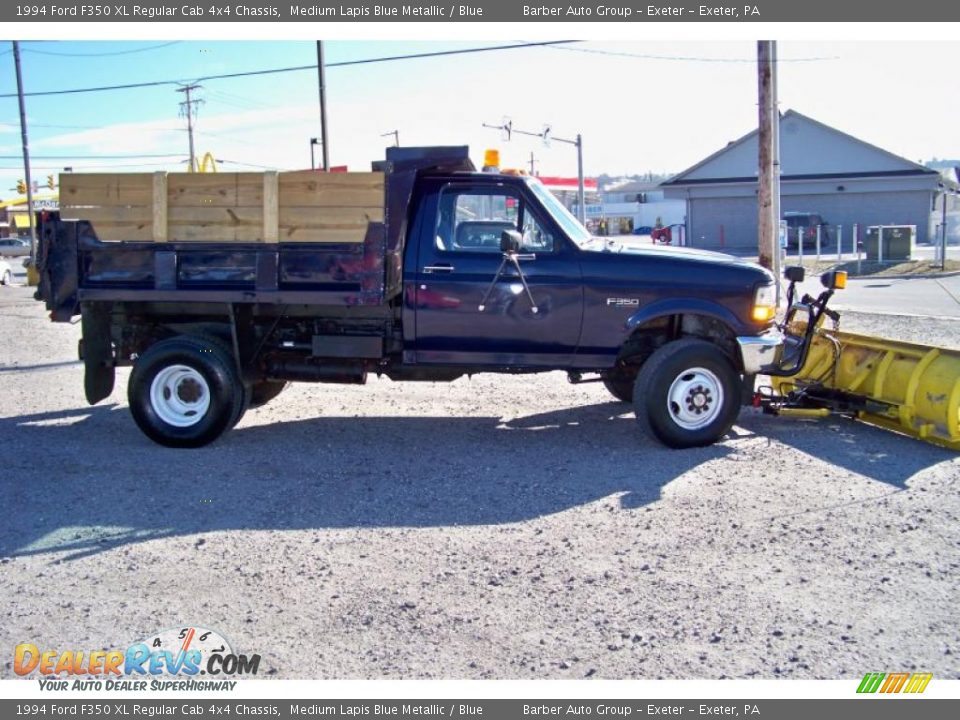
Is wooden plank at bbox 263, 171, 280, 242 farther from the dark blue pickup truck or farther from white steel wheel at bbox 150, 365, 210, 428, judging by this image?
white steel wheel at bbox 150, 365, 210, 428

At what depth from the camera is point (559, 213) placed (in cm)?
748

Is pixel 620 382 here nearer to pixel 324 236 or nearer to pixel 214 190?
pixel 324 236

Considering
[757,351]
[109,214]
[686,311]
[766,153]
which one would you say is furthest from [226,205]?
[766,153]

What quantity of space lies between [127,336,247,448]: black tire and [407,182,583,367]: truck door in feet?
5.23

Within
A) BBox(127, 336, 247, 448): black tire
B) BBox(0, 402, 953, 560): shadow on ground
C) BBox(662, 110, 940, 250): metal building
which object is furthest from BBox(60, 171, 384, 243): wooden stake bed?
BBox(662, 110, 940, 250): metal building

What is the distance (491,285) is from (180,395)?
2.71 metres

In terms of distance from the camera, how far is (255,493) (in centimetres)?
623

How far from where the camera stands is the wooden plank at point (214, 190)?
724cm

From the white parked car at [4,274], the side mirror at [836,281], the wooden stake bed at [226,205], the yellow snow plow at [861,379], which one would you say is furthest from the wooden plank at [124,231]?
the white parked car at [4,274]

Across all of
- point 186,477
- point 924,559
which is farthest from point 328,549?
point 924,559

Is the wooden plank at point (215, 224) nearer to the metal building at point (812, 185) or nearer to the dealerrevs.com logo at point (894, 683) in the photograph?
the dealerrevs.com logo at point (894, 683)

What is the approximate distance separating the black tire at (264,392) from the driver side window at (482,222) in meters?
2.62

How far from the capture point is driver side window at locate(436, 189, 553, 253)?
24.2 ft

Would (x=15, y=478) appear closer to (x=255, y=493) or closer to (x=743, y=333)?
(x=255, y=493)
